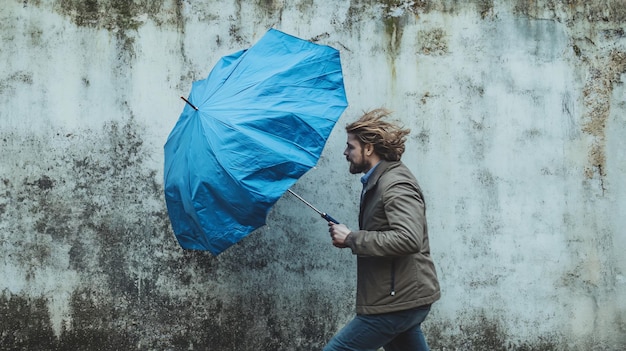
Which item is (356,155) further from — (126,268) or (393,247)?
(126,268)

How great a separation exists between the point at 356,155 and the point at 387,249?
1.98 ft

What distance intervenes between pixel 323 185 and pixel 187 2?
5.18 ft

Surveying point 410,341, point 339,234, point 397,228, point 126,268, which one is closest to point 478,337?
point 410,341

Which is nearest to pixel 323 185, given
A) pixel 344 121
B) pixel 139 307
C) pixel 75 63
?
pixel 344 121

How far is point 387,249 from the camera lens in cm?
327

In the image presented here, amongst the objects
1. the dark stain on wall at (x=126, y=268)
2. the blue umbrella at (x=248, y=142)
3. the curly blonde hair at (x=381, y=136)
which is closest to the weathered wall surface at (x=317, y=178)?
the dark stain on wall at (x=126, y=268)

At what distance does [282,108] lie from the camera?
3535 mm

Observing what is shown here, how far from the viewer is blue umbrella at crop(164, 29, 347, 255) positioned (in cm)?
342

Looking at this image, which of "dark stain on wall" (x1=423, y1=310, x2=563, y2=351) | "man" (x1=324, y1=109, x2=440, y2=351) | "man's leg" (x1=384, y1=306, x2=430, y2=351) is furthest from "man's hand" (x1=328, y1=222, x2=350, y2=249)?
"dark stain on wall" (x1=423, y1=310, x2=563, y2=351)

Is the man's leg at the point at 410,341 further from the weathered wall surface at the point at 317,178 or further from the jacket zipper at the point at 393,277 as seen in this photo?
the weathered wall surface at the point at 317,178

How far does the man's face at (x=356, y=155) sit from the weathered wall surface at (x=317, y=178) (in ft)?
3.31

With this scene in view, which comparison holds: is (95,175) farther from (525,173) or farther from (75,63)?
(525,173)

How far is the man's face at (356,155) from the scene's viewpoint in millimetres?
3617

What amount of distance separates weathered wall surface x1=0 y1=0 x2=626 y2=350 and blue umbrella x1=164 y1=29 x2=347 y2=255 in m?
0.97
